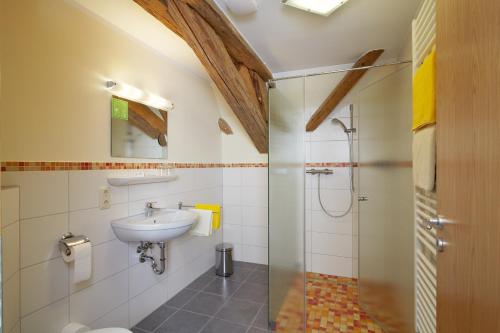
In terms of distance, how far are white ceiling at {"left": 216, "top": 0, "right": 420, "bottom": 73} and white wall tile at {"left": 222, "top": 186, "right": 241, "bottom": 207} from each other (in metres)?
1.64

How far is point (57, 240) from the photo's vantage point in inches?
53.1

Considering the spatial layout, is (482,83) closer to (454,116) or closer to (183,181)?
(454,116)

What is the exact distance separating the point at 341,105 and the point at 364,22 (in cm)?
94

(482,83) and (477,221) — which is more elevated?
(482,83)

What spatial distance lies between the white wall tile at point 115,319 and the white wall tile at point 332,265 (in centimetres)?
197

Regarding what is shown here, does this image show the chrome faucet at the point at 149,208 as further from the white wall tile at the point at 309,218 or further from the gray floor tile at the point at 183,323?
the white wall tile at the point at 309,218

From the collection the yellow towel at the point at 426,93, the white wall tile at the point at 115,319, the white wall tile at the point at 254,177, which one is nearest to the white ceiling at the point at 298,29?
the yellow towel at the point at 426,93

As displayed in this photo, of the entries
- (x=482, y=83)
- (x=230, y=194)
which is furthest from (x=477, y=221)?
(x=230, y=194)

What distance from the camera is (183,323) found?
190cm

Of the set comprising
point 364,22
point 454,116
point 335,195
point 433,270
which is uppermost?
point 364,22

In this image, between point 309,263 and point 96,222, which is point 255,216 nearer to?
point 309,263

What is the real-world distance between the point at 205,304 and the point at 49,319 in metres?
1.18

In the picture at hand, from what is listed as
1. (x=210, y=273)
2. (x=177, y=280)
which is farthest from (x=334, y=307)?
(x=177, y=280)

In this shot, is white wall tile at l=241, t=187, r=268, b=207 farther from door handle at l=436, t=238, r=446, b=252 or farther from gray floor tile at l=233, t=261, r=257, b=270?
door handle at l=436, t=238, r=446, b=252
